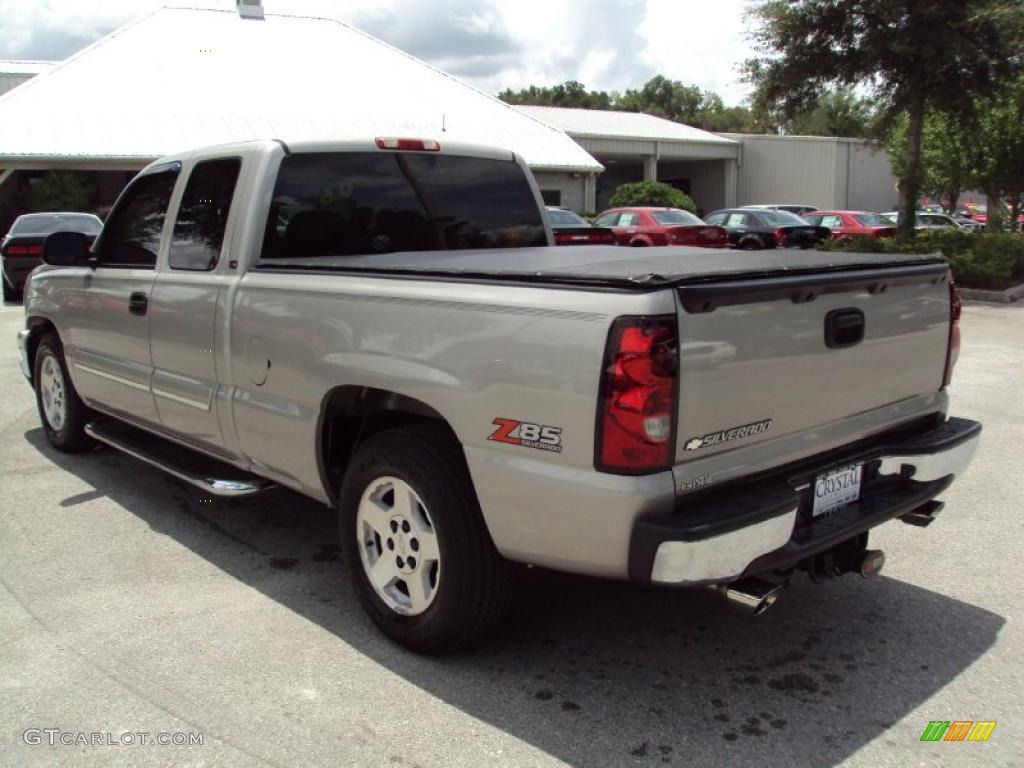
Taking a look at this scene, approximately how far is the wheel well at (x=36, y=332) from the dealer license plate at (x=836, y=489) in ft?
16.7

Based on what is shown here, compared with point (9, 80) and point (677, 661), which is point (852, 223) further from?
point (9, 80)

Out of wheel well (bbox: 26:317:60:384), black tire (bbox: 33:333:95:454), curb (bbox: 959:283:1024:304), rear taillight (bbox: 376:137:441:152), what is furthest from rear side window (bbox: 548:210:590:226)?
rear taillight (bbox: 376:137:441:152)

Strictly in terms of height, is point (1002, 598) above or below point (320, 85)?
below

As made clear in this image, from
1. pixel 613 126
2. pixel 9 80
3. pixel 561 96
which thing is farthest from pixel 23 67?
pixel 561 96

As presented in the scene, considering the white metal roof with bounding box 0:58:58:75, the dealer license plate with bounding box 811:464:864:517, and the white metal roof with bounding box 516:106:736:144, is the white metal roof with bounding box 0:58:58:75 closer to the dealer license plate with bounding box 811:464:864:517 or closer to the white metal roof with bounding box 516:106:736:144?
the white metal roof with bounding box 516:106:736:144

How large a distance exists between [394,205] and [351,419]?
1324 millimetres

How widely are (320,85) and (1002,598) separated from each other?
27846 mm

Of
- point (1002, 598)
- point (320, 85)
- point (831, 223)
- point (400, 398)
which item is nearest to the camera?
point (400, 398)

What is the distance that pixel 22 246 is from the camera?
51.7 ft

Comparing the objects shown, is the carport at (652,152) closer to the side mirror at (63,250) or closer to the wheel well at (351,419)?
the side mirror at (63,250)

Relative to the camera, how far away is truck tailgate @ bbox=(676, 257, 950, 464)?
2863 mm

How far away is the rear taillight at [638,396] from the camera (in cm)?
275

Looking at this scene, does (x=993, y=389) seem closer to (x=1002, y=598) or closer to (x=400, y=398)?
(x=1002, y=598)

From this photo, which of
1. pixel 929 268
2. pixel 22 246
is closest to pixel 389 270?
pixel 929 268
